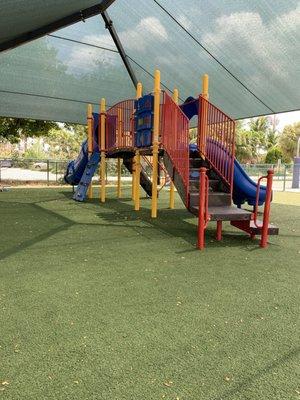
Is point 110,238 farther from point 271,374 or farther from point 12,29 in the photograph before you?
point 12,29

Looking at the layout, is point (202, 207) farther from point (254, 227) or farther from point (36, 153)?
point (36, 153)

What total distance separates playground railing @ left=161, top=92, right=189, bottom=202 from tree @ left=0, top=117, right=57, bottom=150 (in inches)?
474

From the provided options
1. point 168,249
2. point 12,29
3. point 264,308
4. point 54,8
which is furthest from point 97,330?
point 12,29

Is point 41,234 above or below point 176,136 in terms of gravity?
below

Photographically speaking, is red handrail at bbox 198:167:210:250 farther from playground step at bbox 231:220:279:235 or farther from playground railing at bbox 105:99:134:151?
playground railing at bbox 105:99:134:151

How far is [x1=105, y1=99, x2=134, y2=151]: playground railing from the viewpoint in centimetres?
1037

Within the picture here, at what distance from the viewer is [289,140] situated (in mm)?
51562

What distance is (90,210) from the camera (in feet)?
30.6

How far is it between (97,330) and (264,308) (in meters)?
1.52

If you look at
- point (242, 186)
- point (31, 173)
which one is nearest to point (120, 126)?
point (242, 186)

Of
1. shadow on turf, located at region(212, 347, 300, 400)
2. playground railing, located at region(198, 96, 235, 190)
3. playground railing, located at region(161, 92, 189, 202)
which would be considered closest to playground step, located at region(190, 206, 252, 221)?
playground railing, located at region(161, 92, 189, 202)

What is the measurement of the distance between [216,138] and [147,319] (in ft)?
17.5

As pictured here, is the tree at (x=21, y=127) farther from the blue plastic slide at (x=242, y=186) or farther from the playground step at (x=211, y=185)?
the playground step at (x=211, y=185)

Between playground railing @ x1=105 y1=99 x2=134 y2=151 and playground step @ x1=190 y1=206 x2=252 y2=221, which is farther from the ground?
playground railing @ x1=105 y1=99 x2=134 y2=151
